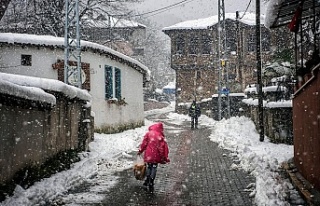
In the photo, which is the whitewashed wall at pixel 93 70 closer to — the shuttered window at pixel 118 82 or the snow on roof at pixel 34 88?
the shuttered window at pixel 118 82

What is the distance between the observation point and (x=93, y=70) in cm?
1828

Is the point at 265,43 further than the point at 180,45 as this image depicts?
No

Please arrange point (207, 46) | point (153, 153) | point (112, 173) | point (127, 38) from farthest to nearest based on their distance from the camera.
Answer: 1. point (127, 38)
2. point (207, 46)
3. point (112, 173)
4. point (153, 153)

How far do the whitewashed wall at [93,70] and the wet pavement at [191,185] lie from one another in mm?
6606

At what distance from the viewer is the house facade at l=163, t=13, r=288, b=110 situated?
42.8 metres

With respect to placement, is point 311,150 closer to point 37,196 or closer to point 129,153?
point 37,196

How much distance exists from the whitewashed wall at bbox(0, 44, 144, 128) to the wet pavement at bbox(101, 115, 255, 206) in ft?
21.7

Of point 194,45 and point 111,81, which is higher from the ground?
point 194,45

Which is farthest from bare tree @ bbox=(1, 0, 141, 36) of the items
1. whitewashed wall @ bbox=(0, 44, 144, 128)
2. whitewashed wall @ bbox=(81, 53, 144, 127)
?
whitewashed wall @ bbox=(0, 44, 144, 128)

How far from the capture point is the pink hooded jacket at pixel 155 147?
27.3 feet

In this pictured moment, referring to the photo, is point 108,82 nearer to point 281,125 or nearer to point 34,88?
point 281,125

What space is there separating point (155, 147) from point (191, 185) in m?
1.19

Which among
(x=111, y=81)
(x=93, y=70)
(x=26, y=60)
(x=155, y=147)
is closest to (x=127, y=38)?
(x=111, y=81)

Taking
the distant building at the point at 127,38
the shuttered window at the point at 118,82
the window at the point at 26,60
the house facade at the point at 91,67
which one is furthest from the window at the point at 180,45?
the window at the point at 26,60
